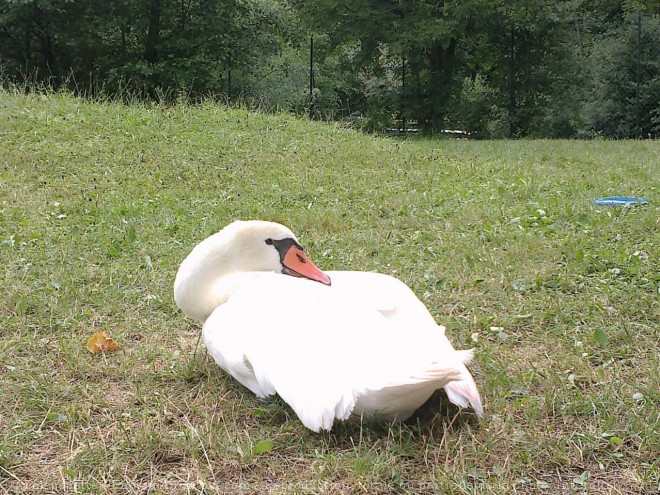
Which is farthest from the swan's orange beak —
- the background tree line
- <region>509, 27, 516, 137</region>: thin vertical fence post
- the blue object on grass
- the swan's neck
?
<region>509, 27, 516, 137</region>: thin vertical fence post

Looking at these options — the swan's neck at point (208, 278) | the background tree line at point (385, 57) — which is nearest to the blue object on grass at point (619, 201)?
the swan's neck at point (208, 278)

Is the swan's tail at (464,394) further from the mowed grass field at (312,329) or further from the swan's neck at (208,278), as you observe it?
the swan's neck at (208,278)

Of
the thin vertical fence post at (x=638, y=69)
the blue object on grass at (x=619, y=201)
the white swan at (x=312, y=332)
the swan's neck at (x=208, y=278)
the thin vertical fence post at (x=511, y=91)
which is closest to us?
the white swan at (x=312, y=332)

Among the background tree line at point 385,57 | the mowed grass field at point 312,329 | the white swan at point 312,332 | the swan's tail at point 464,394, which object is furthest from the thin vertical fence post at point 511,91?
the swan's tail at point 464,394

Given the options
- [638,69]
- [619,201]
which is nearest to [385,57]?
[638,69]

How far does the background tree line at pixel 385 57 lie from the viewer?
16500mm

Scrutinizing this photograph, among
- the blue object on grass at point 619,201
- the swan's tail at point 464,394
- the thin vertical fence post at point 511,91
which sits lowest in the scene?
the swan's tail at point 464,394

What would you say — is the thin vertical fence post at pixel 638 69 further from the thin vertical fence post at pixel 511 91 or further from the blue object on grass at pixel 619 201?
the blue object on grass at pixel 619 201

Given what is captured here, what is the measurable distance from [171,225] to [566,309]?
323 cm

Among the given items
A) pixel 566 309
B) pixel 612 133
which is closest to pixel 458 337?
pixel 566 309

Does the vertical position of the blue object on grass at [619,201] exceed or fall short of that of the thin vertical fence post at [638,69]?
it falls short

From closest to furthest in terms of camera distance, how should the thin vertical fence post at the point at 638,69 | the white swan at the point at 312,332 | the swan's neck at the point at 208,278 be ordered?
1. the white swan at the point at 312,332
2. the swan's neck at the point at 208,278
3. the thin vertical fence post at the point at 638,69

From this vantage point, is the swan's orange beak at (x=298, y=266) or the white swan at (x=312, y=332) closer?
the white swan at (x=312, y=332)

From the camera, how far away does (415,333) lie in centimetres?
262
